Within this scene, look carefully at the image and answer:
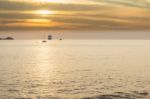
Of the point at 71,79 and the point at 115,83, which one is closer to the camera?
the point at 115,83

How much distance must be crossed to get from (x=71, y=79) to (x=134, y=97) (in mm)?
24239

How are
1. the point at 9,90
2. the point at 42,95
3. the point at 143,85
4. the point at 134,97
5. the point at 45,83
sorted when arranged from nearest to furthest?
the point at 134,97
the point at 42,95
the point at 9,90
the point at 143,85
the point at 45,83

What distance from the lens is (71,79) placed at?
72.2 m

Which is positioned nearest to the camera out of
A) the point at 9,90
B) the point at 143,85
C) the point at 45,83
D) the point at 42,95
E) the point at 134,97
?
the point at 134,97

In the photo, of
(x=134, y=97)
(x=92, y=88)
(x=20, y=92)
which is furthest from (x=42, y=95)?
(x=134, y=97)

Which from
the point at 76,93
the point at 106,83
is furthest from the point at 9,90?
the point at 106,83

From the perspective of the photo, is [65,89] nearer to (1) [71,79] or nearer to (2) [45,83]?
(2) [45,83]

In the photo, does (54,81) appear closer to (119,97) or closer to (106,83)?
(106,83)

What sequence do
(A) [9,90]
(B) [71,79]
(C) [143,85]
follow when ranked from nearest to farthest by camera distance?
(A) [9,90] → (C) [143,85] → (B) [71,79]

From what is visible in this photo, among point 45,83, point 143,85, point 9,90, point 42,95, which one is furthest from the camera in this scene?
point 45,83

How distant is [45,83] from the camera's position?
66.4 m

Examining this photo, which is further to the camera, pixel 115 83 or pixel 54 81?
pixel 54 81

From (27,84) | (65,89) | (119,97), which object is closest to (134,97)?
(119,97)

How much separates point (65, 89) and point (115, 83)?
1107cm
